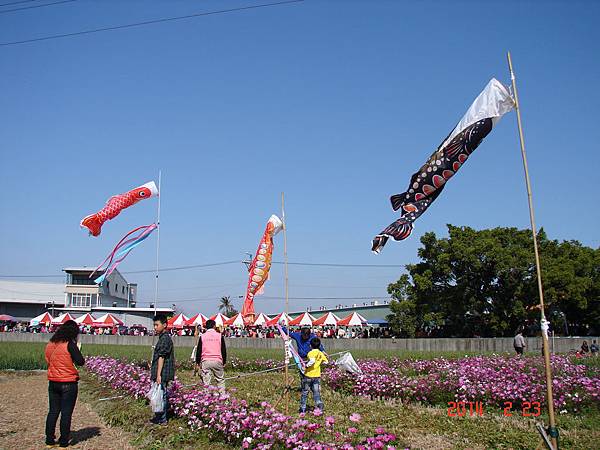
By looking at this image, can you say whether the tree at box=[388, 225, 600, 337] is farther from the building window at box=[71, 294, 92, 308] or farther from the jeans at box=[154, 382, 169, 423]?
the building window at box=[71, 294, 92, 308]

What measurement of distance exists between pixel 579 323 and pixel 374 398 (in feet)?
115

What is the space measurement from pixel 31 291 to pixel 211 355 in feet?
220

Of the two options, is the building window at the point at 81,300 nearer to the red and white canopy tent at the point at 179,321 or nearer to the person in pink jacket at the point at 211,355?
the red and white canopy tent at the point at 179,321

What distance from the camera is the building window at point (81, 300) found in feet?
223

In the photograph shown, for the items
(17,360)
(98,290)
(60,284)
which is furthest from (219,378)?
(60,284)

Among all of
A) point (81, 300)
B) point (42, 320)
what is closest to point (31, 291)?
point (81, 300)

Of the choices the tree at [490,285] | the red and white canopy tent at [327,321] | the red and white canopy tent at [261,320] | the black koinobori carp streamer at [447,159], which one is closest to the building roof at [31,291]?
the red and white canopy tent at [261,320]

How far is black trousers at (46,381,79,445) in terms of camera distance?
825 centimetres

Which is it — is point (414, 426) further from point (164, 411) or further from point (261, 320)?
point (261, 320)

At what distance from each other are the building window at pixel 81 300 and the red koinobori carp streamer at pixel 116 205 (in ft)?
177

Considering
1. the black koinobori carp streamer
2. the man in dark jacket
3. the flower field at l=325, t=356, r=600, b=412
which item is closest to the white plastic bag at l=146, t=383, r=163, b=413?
the man in dark jacket

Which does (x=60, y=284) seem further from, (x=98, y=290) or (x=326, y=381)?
(x=326, y=381)

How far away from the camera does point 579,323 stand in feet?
137

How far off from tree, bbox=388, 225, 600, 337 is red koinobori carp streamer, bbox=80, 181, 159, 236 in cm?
2438
